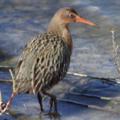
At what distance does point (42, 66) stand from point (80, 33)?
2.79m

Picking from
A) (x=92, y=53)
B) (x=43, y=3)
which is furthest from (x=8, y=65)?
(x=43, y=3)

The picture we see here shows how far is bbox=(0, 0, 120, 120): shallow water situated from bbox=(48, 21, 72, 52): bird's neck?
621 millimetres

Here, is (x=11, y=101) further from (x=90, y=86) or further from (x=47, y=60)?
(x=90, y=86)

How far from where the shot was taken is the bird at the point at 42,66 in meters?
6.27

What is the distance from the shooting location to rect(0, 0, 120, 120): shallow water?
23.3ft

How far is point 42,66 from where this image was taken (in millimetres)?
6352

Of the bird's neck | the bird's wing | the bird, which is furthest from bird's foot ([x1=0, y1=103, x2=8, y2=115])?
the bird's neck

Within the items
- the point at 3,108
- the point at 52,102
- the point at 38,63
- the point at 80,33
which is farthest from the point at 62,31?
the point at 80,33

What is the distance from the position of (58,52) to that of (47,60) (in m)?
0.18

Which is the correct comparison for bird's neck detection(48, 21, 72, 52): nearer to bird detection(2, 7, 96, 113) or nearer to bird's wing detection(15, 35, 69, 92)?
bird detection(2, 7, 96, 113)

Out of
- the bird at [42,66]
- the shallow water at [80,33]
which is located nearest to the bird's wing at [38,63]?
the bird at [42,66]

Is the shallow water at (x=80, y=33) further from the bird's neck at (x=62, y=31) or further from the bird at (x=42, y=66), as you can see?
the bird's neck at (x=62, y=31)

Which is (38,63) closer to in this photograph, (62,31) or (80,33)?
(62,31)

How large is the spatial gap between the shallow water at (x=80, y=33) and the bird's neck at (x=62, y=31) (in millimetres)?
621
